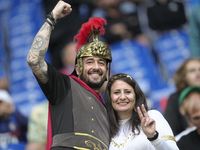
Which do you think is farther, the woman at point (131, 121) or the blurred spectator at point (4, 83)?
the blurred spectator at point (4, 83)

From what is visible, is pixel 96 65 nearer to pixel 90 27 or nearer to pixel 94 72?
pixel 94 72

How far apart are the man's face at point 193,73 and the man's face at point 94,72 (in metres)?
1.34

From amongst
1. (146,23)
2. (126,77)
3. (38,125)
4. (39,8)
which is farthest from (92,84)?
(39,8)

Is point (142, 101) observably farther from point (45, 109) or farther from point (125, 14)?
point (125, 14)

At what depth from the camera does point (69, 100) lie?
3.14 meters

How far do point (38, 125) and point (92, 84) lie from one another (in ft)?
6.48

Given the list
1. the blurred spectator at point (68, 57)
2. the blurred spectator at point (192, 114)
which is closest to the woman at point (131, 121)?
the blurred spectator at point (192, 114)

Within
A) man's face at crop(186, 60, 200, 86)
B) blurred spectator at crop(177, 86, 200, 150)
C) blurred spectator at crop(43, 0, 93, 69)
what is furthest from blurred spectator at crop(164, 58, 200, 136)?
blurred spectator at crop(43, 0, 93, 69)

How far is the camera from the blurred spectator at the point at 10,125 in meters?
5.11

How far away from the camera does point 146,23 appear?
23.3 ft

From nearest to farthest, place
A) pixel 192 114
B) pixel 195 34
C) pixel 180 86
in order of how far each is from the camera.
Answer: pixel 192 114 < pixel 180 86 < pixel 195 34

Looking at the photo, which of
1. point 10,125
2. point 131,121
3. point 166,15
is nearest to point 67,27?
point 166,15

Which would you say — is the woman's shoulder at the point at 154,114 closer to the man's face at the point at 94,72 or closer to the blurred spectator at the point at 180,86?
the man's face at the point at 94,72

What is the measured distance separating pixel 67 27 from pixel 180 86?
3.74 m
